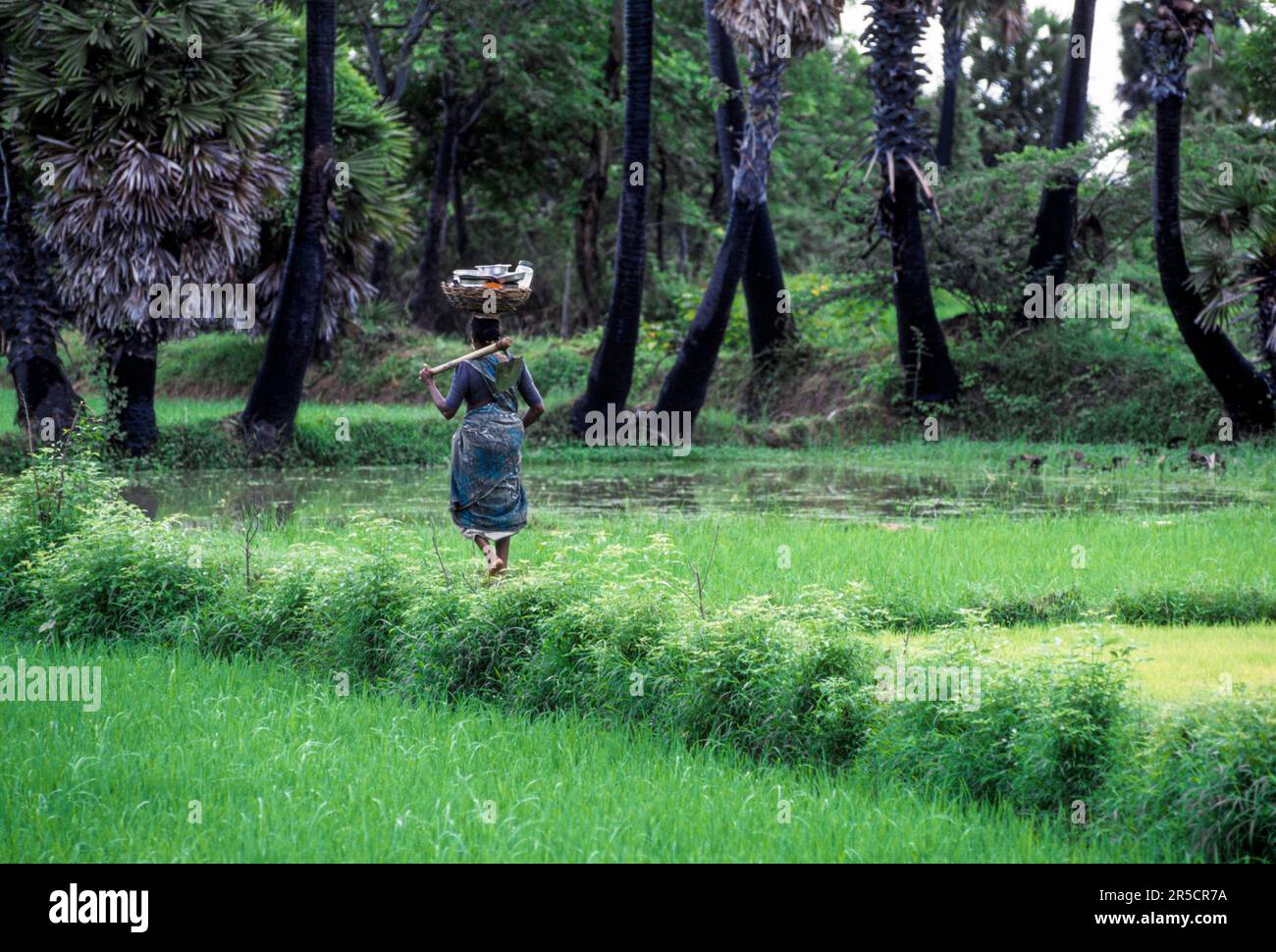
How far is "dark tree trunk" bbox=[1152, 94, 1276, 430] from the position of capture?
1794cm

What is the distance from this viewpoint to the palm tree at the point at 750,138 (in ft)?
59.8

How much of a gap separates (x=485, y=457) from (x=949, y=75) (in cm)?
2705

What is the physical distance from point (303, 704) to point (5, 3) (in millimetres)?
13522

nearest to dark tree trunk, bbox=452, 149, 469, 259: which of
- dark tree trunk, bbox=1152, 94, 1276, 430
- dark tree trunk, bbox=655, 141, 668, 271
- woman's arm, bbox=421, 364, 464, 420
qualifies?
dark tree trunk, bbox=655, 141, 668, 271

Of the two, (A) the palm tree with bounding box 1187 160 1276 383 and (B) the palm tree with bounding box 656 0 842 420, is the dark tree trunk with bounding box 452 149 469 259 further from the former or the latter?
(A) the palm tree with bounding box 1187 160 1276 383

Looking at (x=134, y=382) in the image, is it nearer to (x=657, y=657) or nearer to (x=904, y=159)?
(x=904, y=159)

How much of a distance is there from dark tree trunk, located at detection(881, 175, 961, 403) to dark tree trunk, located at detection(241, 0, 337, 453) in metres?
8.22

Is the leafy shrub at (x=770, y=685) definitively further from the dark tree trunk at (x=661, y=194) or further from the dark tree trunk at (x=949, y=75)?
the dark tree trunk at (x=661, y=194)

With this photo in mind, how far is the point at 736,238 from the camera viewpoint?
1942cm

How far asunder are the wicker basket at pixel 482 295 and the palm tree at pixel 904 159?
12056 mm

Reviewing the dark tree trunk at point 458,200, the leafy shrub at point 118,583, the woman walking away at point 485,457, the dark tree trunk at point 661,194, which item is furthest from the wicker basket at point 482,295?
the dark tree trunk at point 661,194

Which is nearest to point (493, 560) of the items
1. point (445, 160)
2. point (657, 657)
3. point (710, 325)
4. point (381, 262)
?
point (657, 657)
